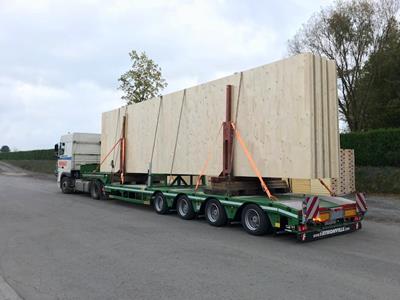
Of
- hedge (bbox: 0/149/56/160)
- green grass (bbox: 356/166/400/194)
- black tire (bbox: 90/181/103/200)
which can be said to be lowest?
black tire (bbox: 90/181/103/200)

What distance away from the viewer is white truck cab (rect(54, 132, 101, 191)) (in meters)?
18.0

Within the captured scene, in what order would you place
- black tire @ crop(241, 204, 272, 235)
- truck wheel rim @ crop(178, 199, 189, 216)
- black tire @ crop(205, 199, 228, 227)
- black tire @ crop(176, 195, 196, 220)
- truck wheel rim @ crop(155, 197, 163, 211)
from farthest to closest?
1. truck wheel rim @ crop(155, 197, 163, 211)
2. truck wheel rim @ crop(178, 199, 189, 216)
3. black tire @ crop(176, 195, 196, 220)
4. black tire @ crop(205, 199, 228, 227)
5. black tire @ crop(241, 204, 272, 235)

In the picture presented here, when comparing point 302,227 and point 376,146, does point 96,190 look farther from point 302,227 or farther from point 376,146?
point 376,146

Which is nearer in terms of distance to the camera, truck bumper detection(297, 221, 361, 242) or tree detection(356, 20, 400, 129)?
truck bumper detection(297, 221, 361, 242)

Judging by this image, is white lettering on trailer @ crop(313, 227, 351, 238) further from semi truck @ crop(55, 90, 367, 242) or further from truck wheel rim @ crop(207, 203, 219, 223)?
truck wheel rim @ crop(207, 203, 219, 223)

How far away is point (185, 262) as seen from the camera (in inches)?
235

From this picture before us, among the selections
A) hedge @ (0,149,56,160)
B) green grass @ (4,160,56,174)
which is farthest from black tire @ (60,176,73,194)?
hedge @ (0,149,56,160)

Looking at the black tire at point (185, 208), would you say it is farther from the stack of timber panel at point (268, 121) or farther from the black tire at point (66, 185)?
the black tire at point (66, 185)

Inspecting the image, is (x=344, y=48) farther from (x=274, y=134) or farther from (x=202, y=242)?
(x=202, y=242)

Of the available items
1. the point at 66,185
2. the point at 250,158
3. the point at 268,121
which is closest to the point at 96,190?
the point at 66,185

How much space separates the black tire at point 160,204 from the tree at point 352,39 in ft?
62.6

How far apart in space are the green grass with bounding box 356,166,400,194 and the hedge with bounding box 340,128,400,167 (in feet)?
1.52

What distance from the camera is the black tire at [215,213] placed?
9070 millimetres

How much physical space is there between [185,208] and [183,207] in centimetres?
15
